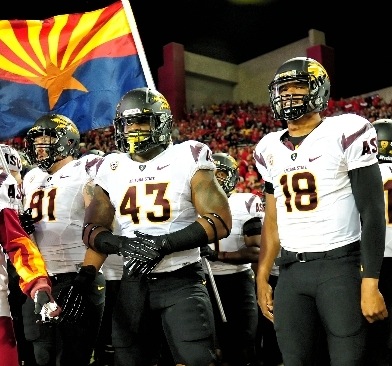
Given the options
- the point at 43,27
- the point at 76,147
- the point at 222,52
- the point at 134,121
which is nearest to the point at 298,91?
the point at 134,121

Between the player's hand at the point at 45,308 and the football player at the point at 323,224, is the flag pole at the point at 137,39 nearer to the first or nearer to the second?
the football player at the point at 323,224

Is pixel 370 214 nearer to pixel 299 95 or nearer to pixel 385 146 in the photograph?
pixel 299 95

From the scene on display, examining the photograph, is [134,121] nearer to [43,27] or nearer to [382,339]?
[382,339]

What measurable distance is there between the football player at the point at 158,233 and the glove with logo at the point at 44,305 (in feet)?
1.53

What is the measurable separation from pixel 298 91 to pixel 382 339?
160 centimetres

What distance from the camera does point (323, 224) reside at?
2.66 m

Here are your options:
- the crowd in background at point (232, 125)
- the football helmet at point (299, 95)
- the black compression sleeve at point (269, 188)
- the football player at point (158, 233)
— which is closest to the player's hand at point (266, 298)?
the football player at point (158, 233)

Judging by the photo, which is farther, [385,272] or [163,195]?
[385,272]

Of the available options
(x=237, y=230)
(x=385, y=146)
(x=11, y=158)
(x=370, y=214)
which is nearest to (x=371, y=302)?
(x=370, y=214)

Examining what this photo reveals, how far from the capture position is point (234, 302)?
470cm

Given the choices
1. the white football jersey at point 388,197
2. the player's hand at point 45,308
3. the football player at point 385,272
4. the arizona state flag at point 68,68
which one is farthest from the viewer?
the arizona state flag at point 68,68

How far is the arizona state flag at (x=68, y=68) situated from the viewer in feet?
16.2

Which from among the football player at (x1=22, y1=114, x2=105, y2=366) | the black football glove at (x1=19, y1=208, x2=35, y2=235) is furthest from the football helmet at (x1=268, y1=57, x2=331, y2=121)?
the black football glove at (x1=19, y1=208, x2=35, y2=235)

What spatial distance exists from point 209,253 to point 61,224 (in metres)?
1.06
